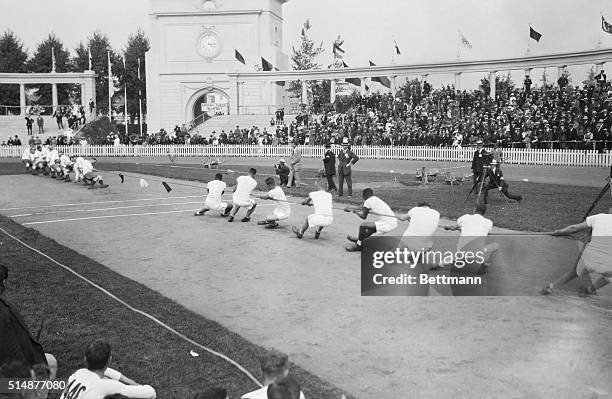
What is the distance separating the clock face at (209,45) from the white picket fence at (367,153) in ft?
55.2

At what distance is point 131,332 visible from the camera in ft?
30.3

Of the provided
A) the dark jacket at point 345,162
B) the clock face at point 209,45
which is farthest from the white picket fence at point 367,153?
the dark jacket at point 345,162

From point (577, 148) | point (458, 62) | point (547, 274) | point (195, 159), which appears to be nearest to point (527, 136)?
point (577, 148)

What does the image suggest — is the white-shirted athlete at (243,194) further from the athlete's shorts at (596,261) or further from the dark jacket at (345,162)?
the athlete's shorts at (596,261)

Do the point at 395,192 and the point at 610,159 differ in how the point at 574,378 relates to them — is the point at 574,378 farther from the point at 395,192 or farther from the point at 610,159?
the point at 610,159

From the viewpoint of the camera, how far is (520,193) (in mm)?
24641

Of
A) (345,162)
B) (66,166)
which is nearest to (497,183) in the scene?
(345,162)

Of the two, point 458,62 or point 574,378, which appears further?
point 458,62

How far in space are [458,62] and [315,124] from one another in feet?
41.4

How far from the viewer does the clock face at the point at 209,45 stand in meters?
67.4

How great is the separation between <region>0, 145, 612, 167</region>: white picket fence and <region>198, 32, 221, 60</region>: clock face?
55.2 feet

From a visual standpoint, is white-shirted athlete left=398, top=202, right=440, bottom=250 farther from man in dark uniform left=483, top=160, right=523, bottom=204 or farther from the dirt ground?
man in dark uniform left=483, top=160, right=523, bottom=204

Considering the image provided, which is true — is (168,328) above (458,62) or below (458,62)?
below

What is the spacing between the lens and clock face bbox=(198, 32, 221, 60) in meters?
67.4
